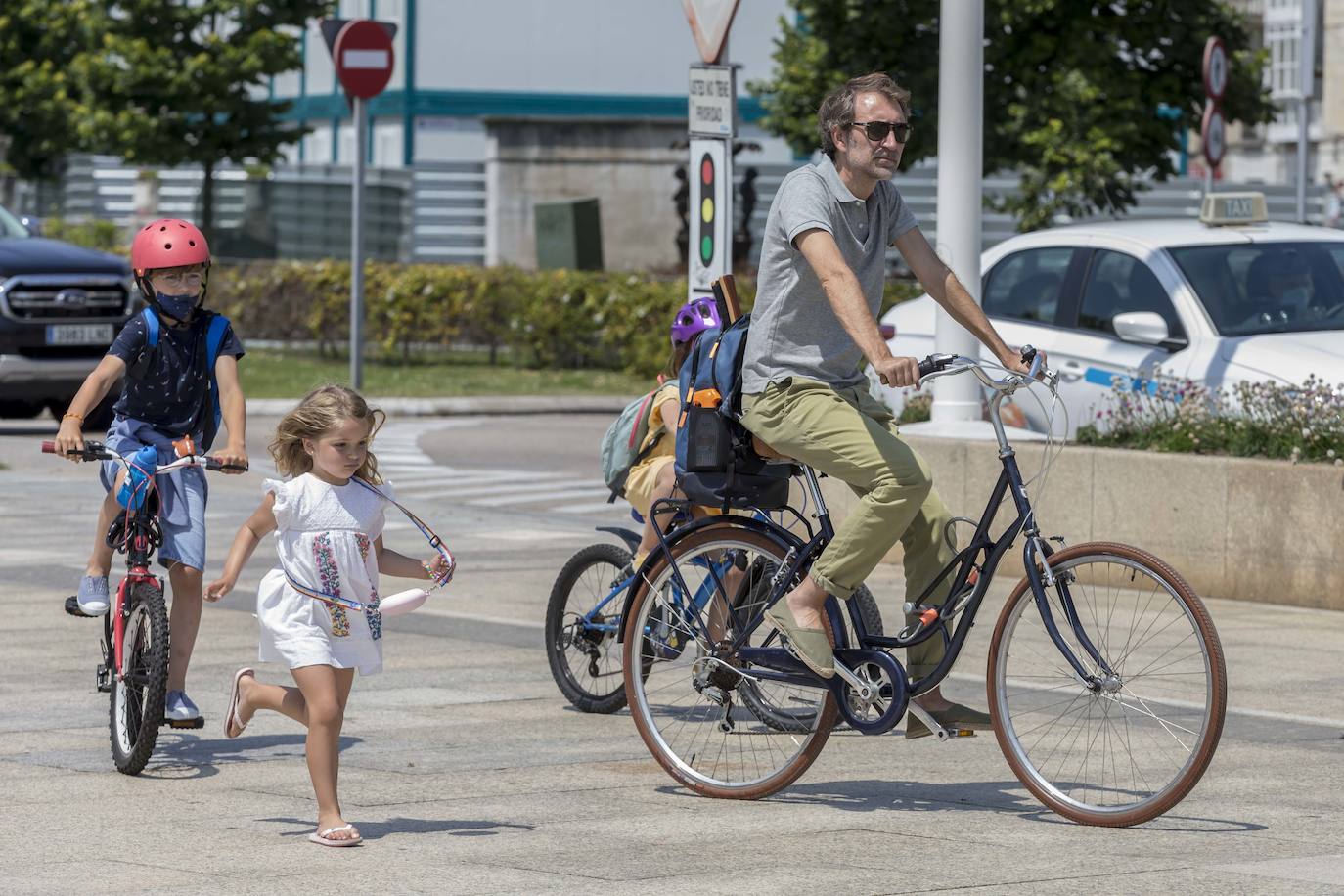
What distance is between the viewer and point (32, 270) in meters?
18.8

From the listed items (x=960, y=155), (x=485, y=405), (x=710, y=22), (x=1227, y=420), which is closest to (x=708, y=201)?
(x=710, y=22)

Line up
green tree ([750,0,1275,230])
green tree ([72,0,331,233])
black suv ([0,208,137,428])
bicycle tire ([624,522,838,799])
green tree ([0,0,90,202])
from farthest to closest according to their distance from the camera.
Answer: green tree ([0,0,90,202])
green tree ([72,0,331,233])
green tree ([750,0,1275,230])
black suv ([0,208,137,428])
bicycle tire ([624,522,838,799])

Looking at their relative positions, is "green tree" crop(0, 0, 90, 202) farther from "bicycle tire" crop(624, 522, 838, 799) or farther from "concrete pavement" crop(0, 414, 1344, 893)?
"bicycle tire" crop(624, 522, 838, 799)

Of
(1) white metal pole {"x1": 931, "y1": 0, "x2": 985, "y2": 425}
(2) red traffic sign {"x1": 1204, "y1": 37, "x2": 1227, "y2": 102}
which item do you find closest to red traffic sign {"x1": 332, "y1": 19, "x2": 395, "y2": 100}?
(2) red traffic sign {"x1": 1204, "y1": 37, "x2": 1227, "y2": 102}

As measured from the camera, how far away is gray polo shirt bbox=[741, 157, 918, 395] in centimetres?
659

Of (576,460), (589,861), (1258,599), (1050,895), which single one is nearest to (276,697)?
(589,861)

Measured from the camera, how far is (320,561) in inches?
248

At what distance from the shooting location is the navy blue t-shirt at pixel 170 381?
24.3 ft

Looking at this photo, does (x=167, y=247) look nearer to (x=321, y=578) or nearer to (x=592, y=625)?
(x=321, y=578)

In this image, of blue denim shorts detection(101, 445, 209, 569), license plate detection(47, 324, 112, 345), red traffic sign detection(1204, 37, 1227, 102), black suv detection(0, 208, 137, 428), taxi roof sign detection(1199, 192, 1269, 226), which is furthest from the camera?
red traffic sign detection(1204, 37, 1227, 102)

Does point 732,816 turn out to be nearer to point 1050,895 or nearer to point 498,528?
point 1050,895

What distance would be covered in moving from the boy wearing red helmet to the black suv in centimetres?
1149

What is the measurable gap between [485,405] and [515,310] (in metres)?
4.14

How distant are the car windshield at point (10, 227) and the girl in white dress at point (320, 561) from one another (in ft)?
46.2
